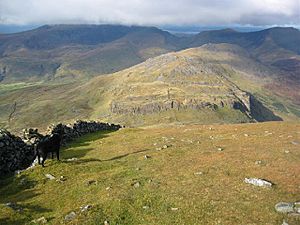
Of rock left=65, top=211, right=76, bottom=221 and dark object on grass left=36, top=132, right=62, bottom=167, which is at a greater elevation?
rock left=65, top=211, right=76, bottom=221

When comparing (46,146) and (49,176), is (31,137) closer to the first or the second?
(46,146)

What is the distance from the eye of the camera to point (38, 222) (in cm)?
2492

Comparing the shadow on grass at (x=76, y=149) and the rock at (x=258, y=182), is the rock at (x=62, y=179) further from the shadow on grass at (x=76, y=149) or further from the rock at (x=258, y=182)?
the rock at (x=258, y=182)

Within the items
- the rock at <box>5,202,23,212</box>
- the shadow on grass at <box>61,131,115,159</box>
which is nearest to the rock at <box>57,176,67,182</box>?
the rock at <box>5,202,23,212</box>

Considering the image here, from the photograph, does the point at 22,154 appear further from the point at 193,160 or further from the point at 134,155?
the point at 193,160

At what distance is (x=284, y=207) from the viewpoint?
25.0 metres

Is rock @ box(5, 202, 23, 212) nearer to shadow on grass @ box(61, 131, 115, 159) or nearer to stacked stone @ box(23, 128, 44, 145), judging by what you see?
shadow on grass @ box(61, 131, 115, 159)

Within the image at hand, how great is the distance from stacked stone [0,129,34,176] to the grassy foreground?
15.0 feet

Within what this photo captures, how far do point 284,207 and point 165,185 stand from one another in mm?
9767

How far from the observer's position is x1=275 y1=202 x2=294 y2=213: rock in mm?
24750

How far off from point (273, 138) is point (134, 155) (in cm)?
2013

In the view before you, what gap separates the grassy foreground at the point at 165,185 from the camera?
82.8ft

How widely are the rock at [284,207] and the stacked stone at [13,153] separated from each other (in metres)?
28.1

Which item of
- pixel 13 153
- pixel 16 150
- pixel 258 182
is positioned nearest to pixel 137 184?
pixel 258 182
